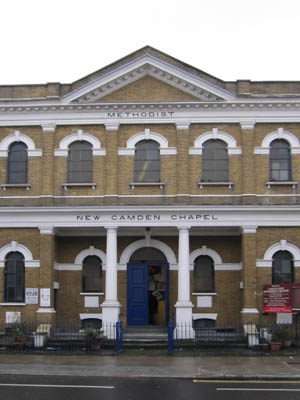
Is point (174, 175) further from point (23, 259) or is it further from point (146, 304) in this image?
point (23, 259)

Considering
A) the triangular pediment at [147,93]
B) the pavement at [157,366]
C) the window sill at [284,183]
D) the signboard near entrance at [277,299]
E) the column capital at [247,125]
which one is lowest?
the pavement at [157,366]

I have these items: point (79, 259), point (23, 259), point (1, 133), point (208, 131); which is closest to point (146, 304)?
point (79, 259)

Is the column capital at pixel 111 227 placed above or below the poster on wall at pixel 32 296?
above

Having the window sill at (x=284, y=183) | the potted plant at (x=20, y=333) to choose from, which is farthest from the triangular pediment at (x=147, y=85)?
the potted plant at (x=20, y=333)

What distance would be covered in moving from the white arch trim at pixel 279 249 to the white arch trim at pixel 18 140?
31.1 ft

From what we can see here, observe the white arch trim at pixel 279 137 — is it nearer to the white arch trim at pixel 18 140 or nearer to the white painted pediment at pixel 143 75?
the white painted pediment at pixel 143 75

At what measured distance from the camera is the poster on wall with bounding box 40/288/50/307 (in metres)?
20.8

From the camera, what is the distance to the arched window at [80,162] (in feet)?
71.8

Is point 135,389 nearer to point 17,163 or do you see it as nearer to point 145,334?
point 145,334

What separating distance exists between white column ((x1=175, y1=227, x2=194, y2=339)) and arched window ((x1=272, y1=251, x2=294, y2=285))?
331 cm

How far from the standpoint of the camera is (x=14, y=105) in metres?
21.9

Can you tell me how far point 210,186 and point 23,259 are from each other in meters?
7.71

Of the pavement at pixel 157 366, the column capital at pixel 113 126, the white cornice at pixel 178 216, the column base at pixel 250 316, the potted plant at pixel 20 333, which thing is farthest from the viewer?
the column capital at pixel 113 126

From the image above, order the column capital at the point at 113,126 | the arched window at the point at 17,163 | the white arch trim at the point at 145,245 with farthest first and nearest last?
the white arch trim at the point at 145,245 → the arched window at the point at 17,163 → the column capital at the point at 113,126
